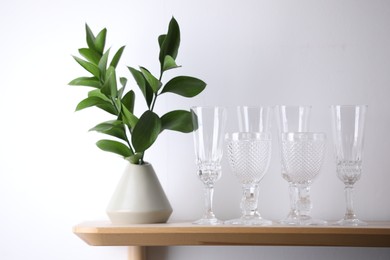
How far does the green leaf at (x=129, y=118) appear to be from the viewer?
128 centimetres

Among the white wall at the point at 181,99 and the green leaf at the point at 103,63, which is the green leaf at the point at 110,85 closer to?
the green leaf at the point at 103,63

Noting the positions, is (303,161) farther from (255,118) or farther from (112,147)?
(112,147)

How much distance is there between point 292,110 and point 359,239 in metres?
0.27

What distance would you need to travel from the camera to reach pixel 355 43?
4.63 feet

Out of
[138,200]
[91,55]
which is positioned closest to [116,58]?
[91,55]

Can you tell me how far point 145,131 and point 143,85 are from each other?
95mm

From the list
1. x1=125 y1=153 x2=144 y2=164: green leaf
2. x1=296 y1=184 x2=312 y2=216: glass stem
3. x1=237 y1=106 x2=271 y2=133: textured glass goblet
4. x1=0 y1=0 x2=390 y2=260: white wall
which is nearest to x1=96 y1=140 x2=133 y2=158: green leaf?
x1=125 y1=153 x2=144 y2=164: green leaf

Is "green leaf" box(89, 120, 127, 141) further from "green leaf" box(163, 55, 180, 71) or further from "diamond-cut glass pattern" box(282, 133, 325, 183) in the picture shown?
"diamond-cut glass pattern" box(282, 133, 325, 183)

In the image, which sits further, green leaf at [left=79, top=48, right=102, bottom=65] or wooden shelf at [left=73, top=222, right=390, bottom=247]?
green leaf at [left=79, top=48, right=102, bottom=65]

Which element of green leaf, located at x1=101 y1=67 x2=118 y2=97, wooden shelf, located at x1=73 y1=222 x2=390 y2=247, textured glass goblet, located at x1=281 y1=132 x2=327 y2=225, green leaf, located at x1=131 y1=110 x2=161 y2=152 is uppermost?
green leaf, located at x1=101 y1=67 x2=118 y2=97

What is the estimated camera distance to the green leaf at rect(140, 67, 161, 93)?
1.26m

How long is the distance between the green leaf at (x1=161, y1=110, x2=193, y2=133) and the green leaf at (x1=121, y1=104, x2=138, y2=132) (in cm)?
6

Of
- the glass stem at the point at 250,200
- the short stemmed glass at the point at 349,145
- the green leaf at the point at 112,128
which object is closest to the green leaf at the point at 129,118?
the green leaf at the point at 112,128

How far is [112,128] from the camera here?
130 cm
